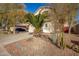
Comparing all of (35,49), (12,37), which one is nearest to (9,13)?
(12,37)

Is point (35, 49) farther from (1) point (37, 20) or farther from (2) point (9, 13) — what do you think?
(2) point (9, 13)

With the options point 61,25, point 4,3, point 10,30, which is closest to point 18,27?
point 10,30

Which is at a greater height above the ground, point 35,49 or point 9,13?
point 9,13

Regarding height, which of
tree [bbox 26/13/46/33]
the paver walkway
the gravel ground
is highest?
tree [bbox 26/13/46/33]

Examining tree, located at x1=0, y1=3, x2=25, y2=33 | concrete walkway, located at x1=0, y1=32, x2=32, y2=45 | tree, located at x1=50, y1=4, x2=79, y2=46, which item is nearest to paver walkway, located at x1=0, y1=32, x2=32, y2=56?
concrete walkway, located at x1=0, y1=32, x2=32, y2=45

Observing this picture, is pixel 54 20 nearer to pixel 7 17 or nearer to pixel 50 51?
pixel 50 51

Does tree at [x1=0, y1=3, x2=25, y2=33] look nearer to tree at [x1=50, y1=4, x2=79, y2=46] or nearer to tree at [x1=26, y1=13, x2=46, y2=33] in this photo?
tree at [x1=26, y1=13, x2=46, y2=33]

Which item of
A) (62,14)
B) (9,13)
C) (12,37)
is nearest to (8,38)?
(12,37)

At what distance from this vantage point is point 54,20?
6.88ft

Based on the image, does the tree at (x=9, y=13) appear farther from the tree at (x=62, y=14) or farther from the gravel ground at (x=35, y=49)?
the tree at (x=62, y=14)

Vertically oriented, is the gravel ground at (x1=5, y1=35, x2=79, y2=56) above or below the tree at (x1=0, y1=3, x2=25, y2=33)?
below

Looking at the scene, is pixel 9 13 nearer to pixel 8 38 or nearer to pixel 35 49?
pixel 8 38

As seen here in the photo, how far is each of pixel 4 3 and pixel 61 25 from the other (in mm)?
607

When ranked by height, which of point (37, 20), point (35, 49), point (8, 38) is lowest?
point (35, 49)
